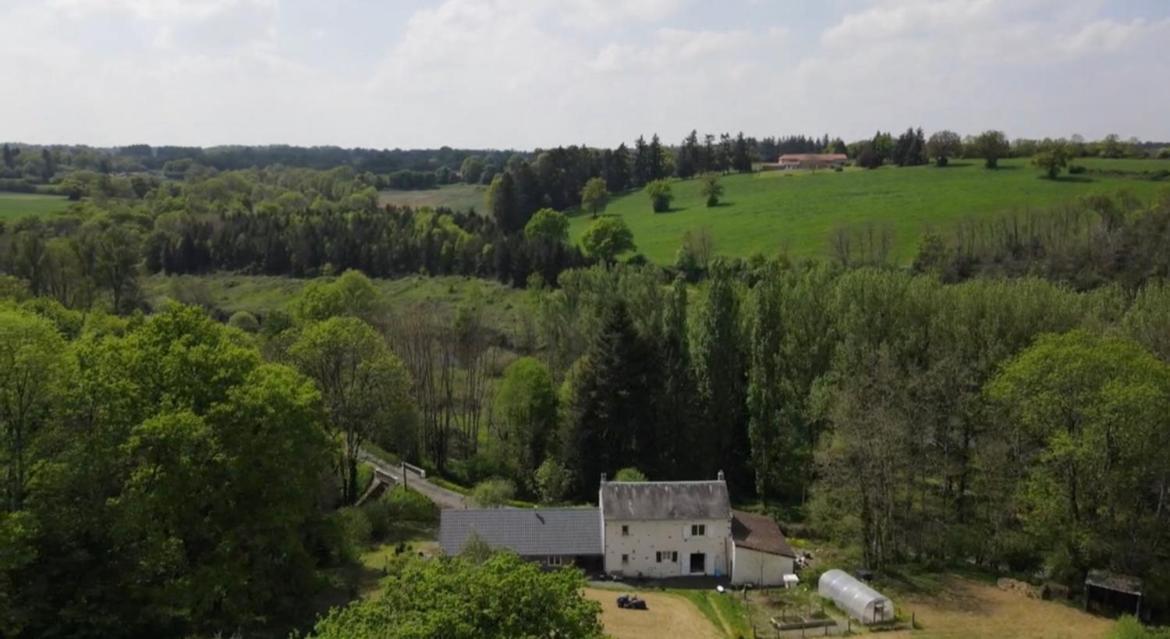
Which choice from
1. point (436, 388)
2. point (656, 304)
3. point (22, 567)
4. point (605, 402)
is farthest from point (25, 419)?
point (656, 304)

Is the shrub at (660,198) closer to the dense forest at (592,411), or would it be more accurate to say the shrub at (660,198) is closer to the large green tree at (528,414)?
the dense forest at (592,411)

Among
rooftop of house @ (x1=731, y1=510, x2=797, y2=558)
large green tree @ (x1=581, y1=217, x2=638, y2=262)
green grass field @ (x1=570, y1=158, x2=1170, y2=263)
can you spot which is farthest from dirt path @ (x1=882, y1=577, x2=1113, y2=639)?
large green tree @ (x1=581, y1=217, x2=638, y2=262)

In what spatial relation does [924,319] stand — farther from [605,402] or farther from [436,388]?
[436,388]

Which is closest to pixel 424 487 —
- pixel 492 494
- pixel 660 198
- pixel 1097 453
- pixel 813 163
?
pixel 492 494

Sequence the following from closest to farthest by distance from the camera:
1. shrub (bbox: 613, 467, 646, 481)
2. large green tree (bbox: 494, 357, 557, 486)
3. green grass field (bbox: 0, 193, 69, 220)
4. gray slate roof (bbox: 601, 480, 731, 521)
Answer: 1. gray slate roof (bbox: 601, 480, 731, 521)
2. shrub (bbox: 613, 467, 646, 481)
3. large green tree (bbox: 494, 357, 557, 486)
4. green grass field (bbox: 0, 193, 69, 220)

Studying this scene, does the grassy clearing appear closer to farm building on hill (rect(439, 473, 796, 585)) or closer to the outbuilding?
farm building on hill (rect(439, 473, 796, 585))

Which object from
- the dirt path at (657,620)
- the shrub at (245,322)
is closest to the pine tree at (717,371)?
the dirt path at (657,620)
